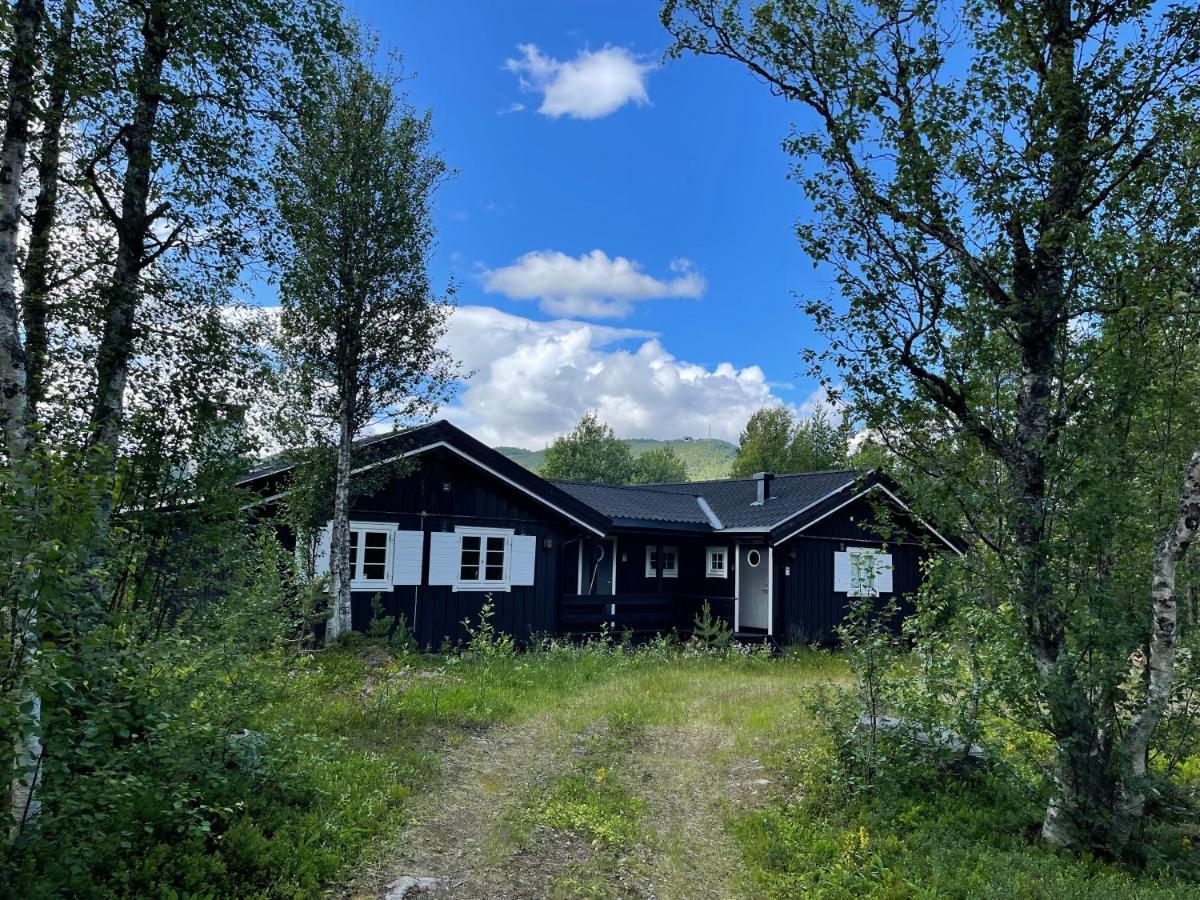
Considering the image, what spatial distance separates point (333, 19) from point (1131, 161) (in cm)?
674

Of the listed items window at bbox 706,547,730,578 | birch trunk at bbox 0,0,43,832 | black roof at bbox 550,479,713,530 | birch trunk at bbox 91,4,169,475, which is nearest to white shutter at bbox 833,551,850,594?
window at bbox 706,547,730,578

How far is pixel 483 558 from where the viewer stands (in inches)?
563

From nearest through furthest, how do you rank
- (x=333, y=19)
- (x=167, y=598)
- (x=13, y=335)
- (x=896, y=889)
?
(x=13, y=335) → (x=896, y=889) → (x=167, y=598) → (x=333, y=19)

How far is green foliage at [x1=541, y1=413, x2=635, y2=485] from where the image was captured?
52125mm

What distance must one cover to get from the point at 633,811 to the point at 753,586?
12.8 m

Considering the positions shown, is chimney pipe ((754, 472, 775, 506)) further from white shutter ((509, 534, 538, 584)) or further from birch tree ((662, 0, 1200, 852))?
birch tree ((662, 0, 1200, 852))

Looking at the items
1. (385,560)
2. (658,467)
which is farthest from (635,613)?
(658,467)

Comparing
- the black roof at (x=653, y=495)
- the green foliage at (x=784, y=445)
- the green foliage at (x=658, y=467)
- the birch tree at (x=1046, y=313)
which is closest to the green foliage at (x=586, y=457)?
the green foliage at (x=658, y=467)

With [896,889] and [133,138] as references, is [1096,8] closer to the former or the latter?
[896,889]

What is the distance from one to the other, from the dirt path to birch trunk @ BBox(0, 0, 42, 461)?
12.3 feet

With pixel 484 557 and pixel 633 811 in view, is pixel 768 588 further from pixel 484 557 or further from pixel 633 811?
pixel 633 811

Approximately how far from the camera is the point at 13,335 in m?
4.21

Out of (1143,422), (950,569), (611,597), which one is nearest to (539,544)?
(611,597)

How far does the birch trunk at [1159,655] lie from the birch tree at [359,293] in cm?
1056
